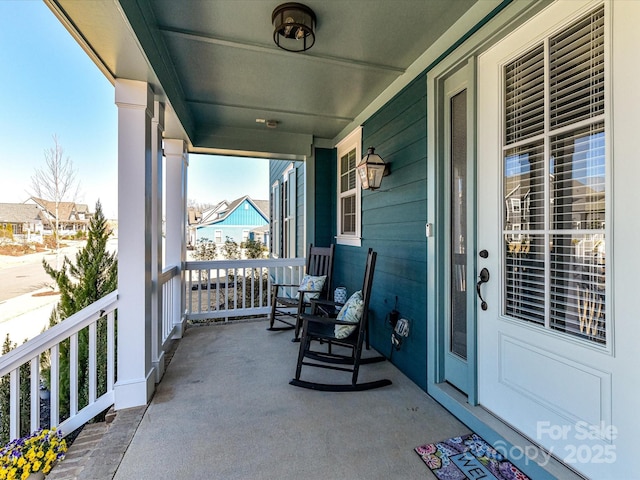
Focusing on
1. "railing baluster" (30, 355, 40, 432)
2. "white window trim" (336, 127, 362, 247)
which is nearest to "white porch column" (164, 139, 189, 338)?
"railing baluster" (30, 355, 40, 432)

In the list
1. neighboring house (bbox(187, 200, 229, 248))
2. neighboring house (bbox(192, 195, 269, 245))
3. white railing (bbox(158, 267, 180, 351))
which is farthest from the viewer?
neighboring house (bbox(192, 195, 269, 245))

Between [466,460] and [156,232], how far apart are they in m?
2.70

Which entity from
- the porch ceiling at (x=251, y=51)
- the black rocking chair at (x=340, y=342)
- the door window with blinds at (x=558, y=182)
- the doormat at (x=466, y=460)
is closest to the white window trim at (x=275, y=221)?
the porch ceiling at (x=251, y=51)

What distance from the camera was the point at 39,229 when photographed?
7.51 ft

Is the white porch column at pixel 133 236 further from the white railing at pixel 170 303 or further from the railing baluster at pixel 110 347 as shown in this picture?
the white railing at pixel 170 303

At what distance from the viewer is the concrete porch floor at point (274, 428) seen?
1648 millimetres

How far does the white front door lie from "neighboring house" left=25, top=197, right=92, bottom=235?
312cm

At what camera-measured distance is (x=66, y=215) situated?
2.81 meters

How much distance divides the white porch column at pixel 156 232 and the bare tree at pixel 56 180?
781mm

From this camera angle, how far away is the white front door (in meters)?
1.35

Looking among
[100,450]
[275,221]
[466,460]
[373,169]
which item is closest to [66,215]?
[100,450]

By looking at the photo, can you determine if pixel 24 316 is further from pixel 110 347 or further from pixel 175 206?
pixel 175 206

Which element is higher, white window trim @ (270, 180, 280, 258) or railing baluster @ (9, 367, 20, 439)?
white window trim @ (270, 180, 280, 258)

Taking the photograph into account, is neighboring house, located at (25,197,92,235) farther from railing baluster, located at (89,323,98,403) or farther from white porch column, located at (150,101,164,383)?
railing baluster, located at (89,323,98,403)
